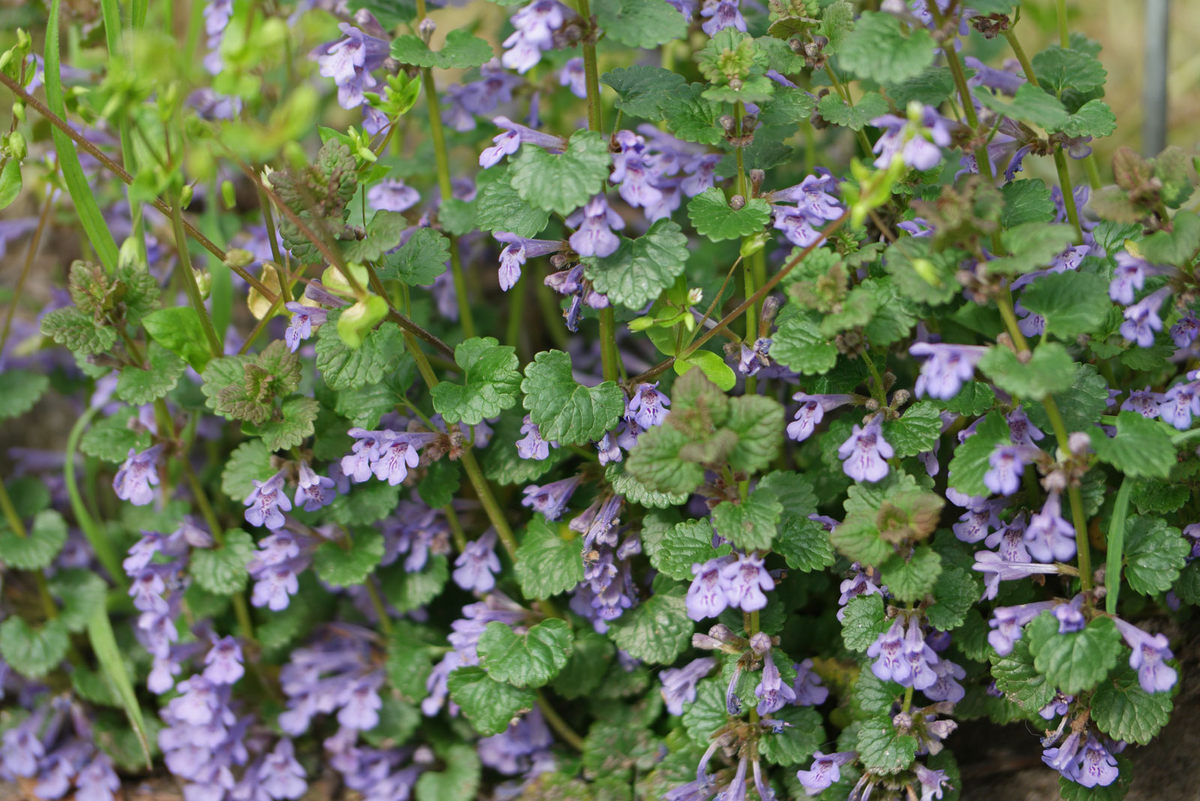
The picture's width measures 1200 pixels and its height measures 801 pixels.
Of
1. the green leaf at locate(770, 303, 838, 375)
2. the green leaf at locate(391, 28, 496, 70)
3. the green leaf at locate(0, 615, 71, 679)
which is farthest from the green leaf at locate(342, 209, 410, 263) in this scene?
the green leaf at locate(0, 615, 71, 679)

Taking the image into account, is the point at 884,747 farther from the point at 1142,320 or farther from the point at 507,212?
the point at 507,212

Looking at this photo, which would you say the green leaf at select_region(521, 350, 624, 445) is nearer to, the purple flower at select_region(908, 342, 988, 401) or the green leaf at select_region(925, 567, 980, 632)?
the purple flower at select_region(908, 342, 988, 401)

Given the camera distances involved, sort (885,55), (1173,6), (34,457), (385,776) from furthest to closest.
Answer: (1173,6)
(34,457)
(385,776)
(885,55)

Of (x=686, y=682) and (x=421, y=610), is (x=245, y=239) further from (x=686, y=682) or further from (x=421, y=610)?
(x=686, y=682)

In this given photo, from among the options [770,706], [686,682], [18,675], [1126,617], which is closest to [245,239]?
[18,675]

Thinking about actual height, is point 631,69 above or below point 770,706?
above
